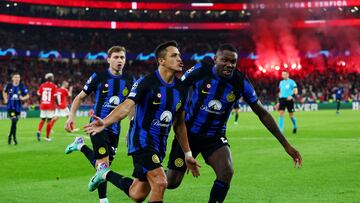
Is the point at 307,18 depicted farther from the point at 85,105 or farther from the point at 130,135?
the point at 130,135

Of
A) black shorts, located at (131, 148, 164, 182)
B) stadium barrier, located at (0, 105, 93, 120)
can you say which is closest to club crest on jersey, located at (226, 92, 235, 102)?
black shorts, located at (131, 148, 164, 182)

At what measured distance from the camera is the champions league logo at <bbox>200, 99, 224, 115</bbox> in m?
9.20

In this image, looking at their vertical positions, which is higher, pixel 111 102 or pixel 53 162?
pixel 111 102

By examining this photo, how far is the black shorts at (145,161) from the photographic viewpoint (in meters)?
8.04

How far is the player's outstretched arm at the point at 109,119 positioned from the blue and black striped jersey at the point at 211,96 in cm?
159

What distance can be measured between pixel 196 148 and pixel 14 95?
48.6 ft

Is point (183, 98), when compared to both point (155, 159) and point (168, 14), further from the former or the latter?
point (168, 14)

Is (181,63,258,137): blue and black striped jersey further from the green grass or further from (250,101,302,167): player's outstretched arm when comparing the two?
the green grass

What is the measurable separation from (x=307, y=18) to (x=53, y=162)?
6512cm

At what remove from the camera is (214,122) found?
30.5 ft

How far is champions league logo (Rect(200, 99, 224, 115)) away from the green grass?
2.07m

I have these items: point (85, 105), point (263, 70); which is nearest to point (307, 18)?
point (263, 70)

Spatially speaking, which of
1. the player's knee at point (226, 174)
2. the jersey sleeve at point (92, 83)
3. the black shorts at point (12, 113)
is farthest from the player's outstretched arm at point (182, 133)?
the black shorts at point (12, 113)

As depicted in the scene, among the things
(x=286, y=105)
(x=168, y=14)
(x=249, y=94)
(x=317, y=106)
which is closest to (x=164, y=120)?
(x=249, y=94)
